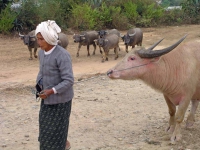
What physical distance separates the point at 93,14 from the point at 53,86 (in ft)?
56.0

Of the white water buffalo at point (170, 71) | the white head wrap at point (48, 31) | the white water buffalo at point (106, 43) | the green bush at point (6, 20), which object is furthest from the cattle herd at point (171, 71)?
the green bush at point (6, 20)

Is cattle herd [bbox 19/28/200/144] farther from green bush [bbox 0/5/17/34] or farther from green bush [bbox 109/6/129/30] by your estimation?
green bush [bbox 109/6/129/30]

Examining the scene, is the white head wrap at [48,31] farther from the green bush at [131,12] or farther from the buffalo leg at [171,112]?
the green bush at [131,12]

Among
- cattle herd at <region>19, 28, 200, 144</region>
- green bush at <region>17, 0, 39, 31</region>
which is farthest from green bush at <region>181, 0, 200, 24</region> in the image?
cattle herd at <region>19, 28, 200, 144</region>

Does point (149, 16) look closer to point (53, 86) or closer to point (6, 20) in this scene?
point (6, 20)

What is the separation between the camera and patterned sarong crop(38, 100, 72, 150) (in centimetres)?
407

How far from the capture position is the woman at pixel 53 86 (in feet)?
12.8

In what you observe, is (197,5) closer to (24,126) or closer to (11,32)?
(11,32)

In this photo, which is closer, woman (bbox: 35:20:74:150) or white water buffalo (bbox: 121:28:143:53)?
woman (bbox: 35:20:74:150)

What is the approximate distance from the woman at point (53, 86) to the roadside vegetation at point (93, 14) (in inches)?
561

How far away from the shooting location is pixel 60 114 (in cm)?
409

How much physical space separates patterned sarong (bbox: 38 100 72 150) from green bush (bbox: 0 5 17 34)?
46.8ft

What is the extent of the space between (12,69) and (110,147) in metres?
7.06

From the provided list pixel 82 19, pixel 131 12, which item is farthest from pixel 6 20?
pixel 131 12
